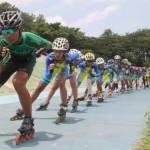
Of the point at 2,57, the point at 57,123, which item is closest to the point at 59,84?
the point at 57,123

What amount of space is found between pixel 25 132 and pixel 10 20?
5.48 feet

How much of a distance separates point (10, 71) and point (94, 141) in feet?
5.68

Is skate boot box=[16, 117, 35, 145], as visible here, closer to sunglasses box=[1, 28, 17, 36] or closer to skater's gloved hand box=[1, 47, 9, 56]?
skater's gloved hand box=[1, 47, 9, 56]

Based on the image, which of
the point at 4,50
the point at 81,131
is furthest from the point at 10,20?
the point at 81,131

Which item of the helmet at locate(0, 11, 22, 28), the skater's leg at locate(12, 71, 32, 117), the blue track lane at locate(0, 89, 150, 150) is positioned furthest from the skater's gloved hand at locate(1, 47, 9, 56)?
the blue track lane at locate(0, 89, 150, 150)

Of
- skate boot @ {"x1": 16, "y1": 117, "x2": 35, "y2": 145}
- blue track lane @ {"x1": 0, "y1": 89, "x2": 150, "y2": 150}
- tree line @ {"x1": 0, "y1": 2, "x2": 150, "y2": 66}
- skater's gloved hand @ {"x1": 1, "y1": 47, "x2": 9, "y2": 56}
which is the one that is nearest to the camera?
blue track lane @ {"x1": 0, "y1": 89, "x2": 150, "y2": 150}

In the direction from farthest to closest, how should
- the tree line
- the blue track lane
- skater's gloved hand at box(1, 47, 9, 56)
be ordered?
the tree line < skater's gloved hand at box(1, 47, 9, 56) < the blue track lane

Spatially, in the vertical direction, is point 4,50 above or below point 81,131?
above

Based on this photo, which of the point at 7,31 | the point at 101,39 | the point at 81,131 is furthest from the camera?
the point at 101,39

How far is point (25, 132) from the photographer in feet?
26.4

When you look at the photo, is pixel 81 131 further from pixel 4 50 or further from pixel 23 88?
pixel 4 50

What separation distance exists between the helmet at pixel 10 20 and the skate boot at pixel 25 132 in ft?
4.82

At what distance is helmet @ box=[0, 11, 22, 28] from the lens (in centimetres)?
795

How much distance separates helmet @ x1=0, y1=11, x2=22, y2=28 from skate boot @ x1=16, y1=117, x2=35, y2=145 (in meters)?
1.47
